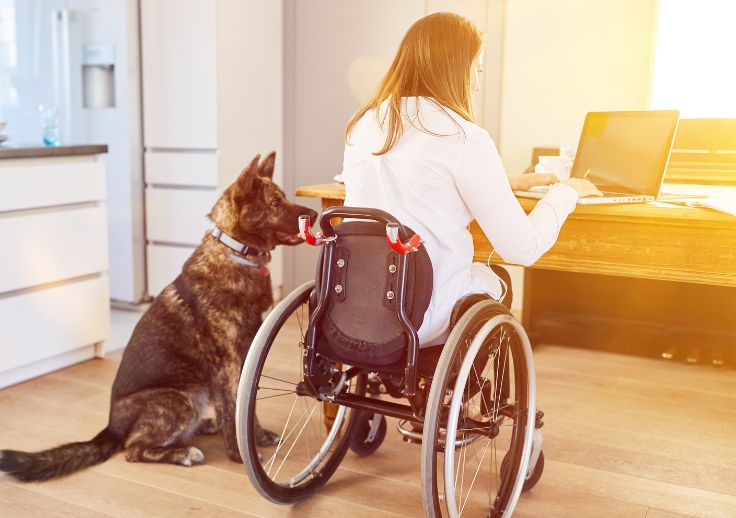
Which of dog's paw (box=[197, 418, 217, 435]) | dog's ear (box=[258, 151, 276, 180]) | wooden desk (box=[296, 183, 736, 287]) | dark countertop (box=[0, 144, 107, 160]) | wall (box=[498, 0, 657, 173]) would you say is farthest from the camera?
wall (box=[498, 0, 657, 173])

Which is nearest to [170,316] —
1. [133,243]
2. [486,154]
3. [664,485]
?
[486,154]

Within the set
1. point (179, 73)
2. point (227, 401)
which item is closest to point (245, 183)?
point (227, 401)

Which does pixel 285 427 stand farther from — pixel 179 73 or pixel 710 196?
pixel 179 73

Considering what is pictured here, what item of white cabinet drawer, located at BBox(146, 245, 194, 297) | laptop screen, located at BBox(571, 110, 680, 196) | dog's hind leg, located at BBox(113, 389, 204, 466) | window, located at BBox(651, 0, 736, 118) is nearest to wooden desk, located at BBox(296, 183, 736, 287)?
laptop screen, located at BBox(571, 110, 680, 196)

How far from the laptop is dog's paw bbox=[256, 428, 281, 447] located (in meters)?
1.07

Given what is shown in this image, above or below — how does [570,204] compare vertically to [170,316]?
above

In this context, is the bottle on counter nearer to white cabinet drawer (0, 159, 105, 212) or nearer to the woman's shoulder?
white cabinet drawer (0, 159, 105, 212)

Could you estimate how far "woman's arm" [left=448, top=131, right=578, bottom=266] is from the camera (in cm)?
170

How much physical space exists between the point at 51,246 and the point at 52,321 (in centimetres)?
30

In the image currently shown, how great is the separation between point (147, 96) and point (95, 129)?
34 cm

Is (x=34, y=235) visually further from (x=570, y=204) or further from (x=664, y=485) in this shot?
(x=664, y=485)

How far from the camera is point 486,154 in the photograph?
67.4 inches

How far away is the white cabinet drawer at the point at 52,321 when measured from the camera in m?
2.98

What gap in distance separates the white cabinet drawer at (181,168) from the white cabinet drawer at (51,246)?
2.85 ft
